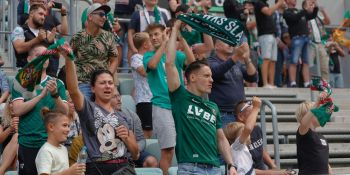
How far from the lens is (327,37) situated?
1573cm

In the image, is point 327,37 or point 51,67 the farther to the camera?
point 327,37

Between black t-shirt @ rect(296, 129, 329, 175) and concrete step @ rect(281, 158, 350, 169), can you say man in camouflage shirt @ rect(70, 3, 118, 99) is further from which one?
black t-shirt @ rect(296, 129, 329, 175)

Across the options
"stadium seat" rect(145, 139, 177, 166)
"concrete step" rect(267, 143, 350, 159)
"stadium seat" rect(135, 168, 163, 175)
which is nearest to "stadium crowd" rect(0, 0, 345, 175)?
"stadium seat" rect(145, 139, 177, 166)

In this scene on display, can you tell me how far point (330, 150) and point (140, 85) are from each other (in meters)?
2.83

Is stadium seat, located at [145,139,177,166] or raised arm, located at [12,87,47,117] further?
stadium seat, located at [145,139,177,166]

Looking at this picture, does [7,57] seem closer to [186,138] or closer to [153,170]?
[153,170]

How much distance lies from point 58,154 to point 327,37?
9295mm

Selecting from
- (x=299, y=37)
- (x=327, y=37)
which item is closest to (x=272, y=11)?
(x=299, y=37)

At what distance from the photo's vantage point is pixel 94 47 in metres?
9.94

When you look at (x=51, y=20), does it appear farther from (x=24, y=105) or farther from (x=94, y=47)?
(x=24, y=105)

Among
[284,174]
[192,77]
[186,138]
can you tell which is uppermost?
[192,77]

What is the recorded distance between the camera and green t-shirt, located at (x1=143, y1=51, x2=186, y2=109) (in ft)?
30.2

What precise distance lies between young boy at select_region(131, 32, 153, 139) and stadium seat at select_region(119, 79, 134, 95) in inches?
22.3

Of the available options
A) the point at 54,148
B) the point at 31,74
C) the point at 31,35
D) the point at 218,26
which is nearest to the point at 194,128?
the point at 218,26
